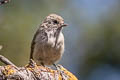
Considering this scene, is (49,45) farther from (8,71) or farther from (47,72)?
(8,71)

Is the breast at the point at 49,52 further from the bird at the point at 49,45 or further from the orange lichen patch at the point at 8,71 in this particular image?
the orange lichen patch at the point at 8,71

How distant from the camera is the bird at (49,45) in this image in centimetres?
873

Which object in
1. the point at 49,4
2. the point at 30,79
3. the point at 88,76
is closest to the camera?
the point at 30,79

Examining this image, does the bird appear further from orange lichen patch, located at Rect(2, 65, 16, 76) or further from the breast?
orange lichen patch, located at Rect(2, 65, 16, 76)

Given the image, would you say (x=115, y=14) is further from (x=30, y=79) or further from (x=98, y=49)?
(x=30, y=79)

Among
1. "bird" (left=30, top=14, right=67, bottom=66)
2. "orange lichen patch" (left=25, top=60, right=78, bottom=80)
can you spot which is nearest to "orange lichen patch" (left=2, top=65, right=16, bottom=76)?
"orange lichen patch" (left=25, top=60, right=78, bottom=80)

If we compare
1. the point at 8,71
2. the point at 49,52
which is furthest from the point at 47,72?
the point at 49,52

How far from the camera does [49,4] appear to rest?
15812 mm

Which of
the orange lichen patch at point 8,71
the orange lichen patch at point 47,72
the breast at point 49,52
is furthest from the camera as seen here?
the breast at point 49,52

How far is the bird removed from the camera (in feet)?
28.7

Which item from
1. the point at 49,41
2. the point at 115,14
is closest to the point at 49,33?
the point at 49,41

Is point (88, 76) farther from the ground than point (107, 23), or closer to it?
closer to it

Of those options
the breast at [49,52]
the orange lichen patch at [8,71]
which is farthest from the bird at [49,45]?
the orange lichen patch at [8,71]

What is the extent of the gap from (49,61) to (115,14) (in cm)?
824
